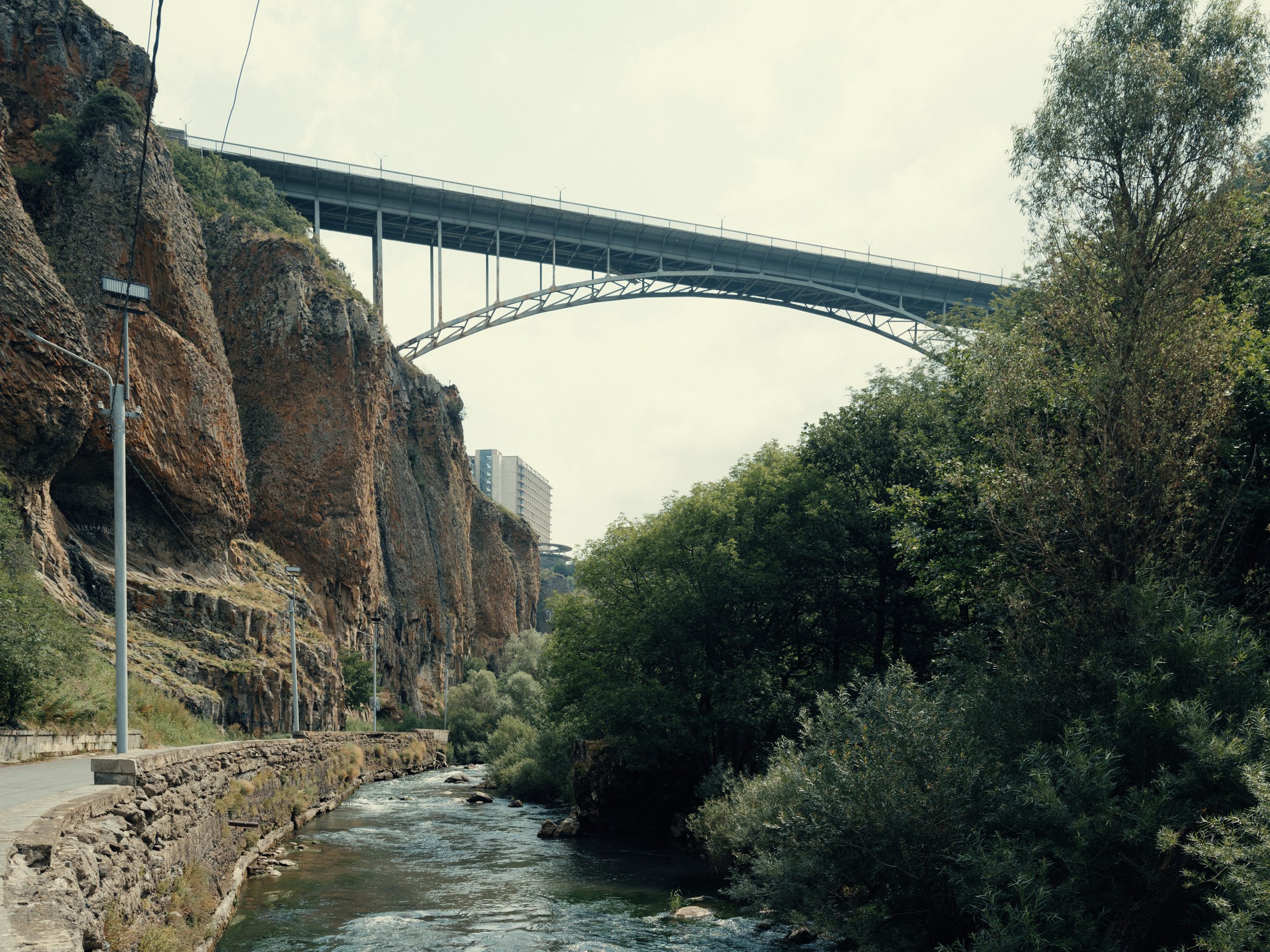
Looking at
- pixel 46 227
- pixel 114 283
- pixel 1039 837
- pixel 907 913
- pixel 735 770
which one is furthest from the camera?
pixel 46 227

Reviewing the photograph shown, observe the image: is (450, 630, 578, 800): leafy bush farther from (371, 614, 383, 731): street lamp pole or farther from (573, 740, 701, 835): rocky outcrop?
(371, 614, 383, 731): street lamp pole

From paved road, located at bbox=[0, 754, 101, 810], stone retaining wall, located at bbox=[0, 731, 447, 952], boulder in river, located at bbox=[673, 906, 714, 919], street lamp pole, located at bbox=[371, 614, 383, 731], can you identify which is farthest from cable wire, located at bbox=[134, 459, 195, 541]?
boulder in river, located at bbox=[673, 906, 714, 919]

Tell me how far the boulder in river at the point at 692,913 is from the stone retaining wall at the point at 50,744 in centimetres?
1126

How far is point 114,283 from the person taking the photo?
15180 mm

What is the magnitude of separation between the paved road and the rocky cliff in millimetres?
11799

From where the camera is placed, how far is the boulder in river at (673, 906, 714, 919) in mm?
15805

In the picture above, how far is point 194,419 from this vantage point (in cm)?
3644

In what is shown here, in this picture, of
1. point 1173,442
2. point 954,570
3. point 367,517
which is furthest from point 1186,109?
point 367,517

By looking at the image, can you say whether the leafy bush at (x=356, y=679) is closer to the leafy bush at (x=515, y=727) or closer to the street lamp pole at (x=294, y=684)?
the leafy bush at (x=515, y=727)

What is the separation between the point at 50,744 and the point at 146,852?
8.81 meters

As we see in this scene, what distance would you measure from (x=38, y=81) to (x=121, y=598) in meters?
32.4

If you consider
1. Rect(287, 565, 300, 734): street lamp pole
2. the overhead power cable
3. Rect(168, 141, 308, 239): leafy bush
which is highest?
Rect(168, 141, 308, 239): leafy bush

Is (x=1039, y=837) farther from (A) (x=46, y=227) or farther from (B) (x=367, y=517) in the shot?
(B) (x=367, y=517)

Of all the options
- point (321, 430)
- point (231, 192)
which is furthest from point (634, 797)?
point (231, 192)
